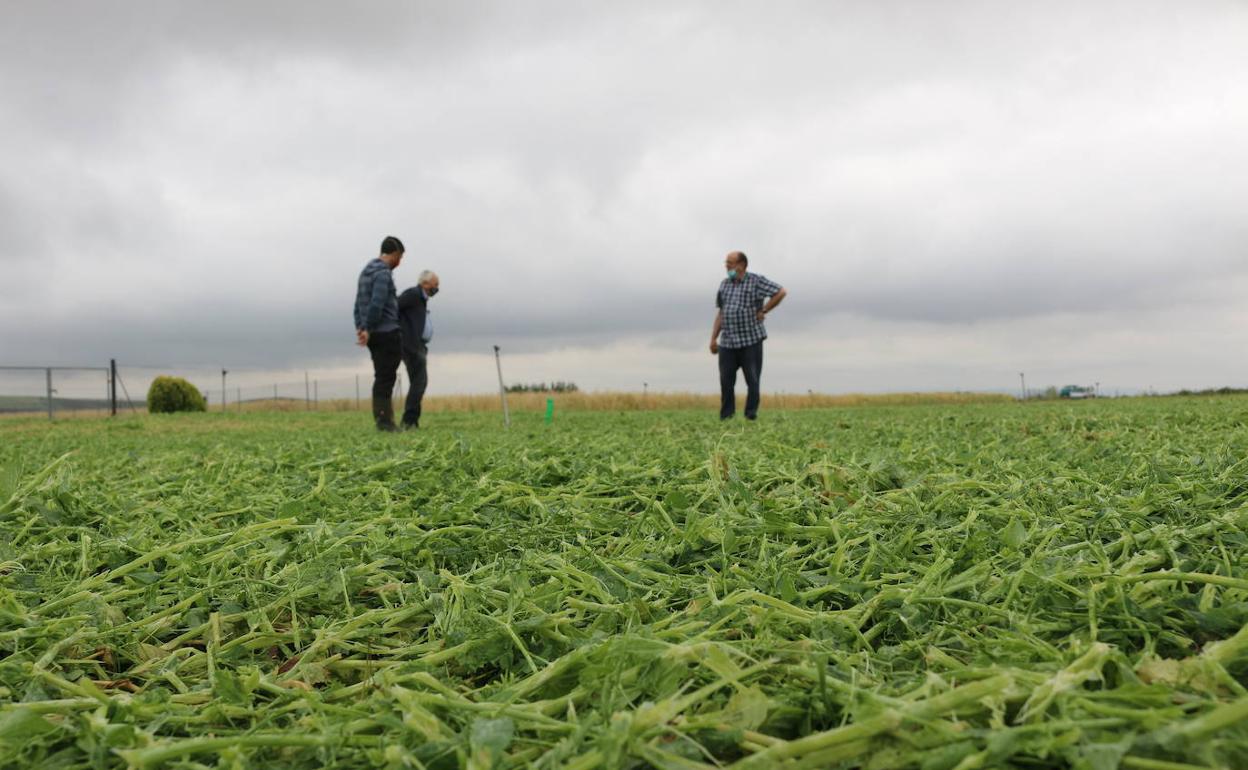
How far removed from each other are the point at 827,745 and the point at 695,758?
0.70 ft

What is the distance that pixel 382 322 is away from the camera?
8.48 meters

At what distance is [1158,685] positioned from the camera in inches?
51.9

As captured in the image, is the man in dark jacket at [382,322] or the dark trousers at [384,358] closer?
the man in dark jacket at [382,322]

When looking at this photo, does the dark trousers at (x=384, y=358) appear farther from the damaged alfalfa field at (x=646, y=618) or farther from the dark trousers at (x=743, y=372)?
the damaged alfalfa field at (x=646, y=618)

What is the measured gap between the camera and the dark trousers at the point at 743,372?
9.02 meters

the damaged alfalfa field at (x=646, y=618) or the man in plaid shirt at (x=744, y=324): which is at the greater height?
the man in plaid shirt at (x=744, y=324)

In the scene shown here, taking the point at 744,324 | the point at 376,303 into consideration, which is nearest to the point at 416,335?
the point at 376,303

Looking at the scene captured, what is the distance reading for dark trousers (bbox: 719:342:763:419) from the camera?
9.02 metres

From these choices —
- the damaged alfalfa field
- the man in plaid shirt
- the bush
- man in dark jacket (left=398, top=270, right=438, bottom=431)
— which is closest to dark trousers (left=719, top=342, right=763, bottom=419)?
the man in plaid shirt

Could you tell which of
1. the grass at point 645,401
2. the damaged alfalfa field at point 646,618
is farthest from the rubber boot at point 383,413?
the grass at point 645,401

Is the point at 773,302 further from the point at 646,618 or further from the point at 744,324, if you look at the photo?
the point at 646,618

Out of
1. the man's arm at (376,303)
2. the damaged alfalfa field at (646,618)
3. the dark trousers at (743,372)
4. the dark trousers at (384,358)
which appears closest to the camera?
the damaged alfalfa field at (646,618)

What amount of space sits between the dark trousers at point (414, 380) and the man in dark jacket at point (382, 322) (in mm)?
593

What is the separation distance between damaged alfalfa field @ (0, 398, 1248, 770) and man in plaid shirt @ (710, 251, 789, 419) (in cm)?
528
